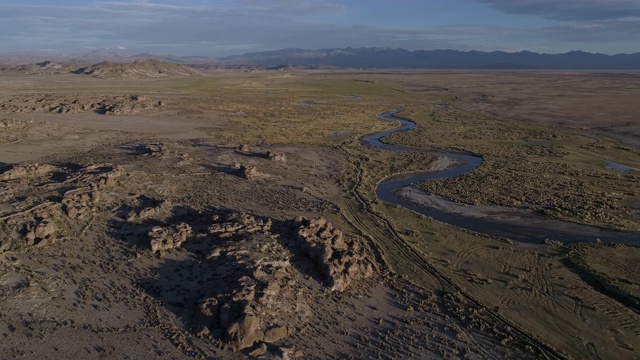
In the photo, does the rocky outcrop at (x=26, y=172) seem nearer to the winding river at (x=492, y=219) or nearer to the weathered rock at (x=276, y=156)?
the weathered rock at (x=276, y=156)

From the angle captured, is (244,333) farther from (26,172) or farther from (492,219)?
(26,172)

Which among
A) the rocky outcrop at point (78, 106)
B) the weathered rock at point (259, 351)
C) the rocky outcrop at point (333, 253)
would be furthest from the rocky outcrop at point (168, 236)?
the rocky outcrop at point (78, 106)

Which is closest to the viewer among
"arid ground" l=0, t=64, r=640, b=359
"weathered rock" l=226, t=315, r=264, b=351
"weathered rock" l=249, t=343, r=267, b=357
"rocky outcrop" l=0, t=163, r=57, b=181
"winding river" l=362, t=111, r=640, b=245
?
"weathered rock" l=249, t=343, r=267, b=357

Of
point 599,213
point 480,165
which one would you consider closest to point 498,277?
point 599,213

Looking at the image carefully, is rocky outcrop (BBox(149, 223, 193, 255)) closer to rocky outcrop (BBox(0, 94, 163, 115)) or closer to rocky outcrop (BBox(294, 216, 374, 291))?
rocky outcrop (BBox(294, 216, 374, 291))

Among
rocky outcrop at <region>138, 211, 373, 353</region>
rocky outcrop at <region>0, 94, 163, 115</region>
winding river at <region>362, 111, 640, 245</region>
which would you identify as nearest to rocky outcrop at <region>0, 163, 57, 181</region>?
rocky outcrop at <region>138, 211, 373, 353</region>

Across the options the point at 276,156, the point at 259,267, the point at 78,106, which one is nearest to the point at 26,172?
the point at 276,156
